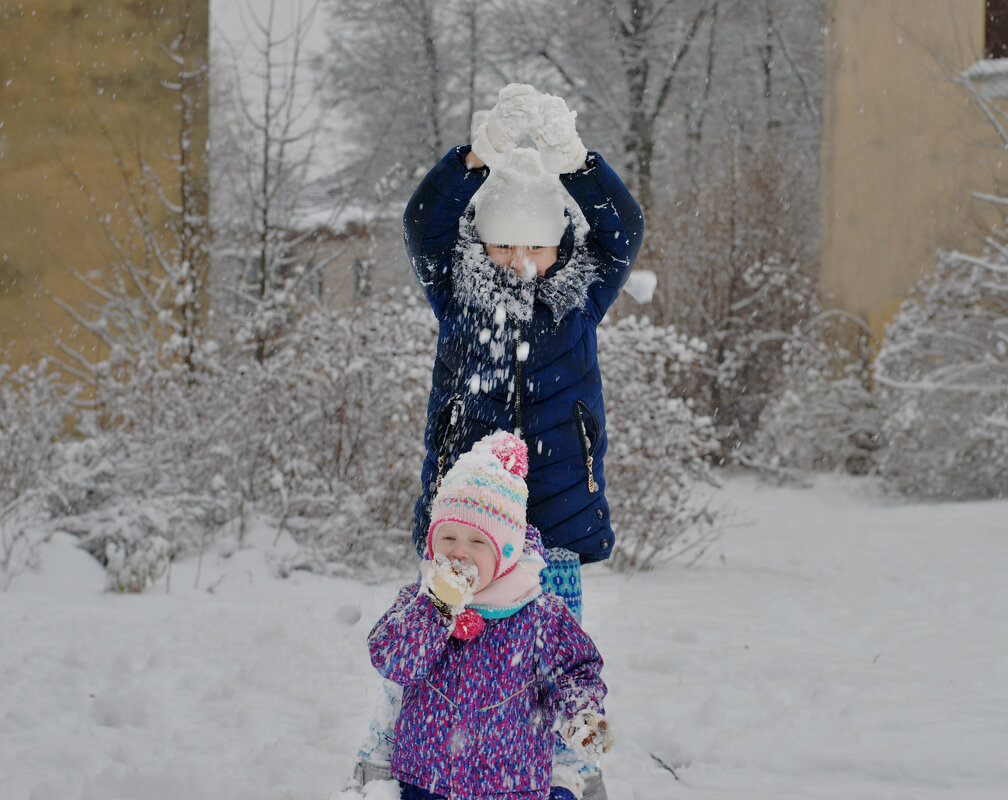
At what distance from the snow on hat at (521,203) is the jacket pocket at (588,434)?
0.40 m

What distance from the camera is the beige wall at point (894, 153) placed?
37.8 ft

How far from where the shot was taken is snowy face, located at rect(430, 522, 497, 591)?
2.08 metres

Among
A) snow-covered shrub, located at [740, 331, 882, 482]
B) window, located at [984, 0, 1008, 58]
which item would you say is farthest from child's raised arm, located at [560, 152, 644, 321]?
window, located at [984, 0, 1008, 58]

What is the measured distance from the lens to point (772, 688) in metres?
4.12

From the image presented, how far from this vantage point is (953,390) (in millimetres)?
9484

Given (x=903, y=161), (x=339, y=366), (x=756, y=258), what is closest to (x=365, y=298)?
(x=339, y=366)

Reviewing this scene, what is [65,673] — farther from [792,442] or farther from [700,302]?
[700,302]

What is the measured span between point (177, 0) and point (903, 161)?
8533 mm

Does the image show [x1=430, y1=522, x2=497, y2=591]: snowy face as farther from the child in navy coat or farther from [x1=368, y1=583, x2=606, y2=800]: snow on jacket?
the child in navy coat

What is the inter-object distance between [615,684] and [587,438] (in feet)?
6.71

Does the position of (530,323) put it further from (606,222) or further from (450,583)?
(450,583)

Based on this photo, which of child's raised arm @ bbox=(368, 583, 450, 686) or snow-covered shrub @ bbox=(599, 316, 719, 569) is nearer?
child's raised arm @ bbox=(368, 583, 450, 686)

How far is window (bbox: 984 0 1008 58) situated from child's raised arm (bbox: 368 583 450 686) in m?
11.9

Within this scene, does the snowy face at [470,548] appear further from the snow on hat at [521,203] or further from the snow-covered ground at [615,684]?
the snow on hat at [521,203]
